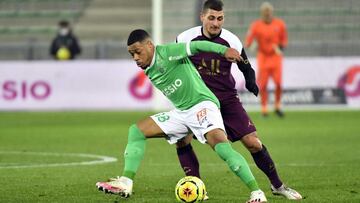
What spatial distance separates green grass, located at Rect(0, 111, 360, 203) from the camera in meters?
9.81

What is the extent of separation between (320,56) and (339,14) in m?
3.03

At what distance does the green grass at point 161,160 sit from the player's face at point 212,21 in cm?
156

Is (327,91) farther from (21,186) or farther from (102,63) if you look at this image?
(21,186)

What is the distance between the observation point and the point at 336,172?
11797mm

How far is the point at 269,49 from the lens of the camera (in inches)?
898

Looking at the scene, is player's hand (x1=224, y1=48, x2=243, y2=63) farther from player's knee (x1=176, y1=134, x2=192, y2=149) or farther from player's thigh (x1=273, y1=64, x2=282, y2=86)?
player's thigh (x1=273, y1=64, x2=282, y2=86)

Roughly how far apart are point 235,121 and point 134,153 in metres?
1.17

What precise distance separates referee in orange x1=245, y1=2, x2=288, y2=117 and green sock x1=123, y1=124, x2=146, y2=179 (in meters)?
13.4

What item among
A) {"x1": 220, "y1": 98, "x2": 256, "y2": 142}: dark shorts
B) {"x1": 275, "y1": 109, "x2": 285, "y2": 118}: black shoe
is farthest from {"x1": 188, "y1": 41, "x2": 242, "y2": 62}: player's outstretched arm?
{"x1": 275, "y1": 109, "x2": 285, "y2": 118}: black shoe

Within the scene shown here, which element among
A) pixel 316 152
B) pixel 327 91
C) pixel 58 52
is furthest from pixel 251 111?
pixel 316 152

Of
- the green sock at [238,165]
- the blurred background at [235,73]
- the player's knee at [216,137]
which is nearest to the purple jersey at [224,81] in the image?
the player's knee at [216,137]

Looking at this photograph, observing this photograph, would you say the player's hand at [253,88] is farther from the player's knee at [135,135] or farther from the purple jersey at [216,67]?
the player's knee at [135,135]

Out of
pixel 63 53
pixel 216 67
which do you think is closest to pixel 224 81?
pixel 216 67

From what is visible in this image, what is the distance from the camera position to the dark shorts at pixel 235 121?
9680 mm
